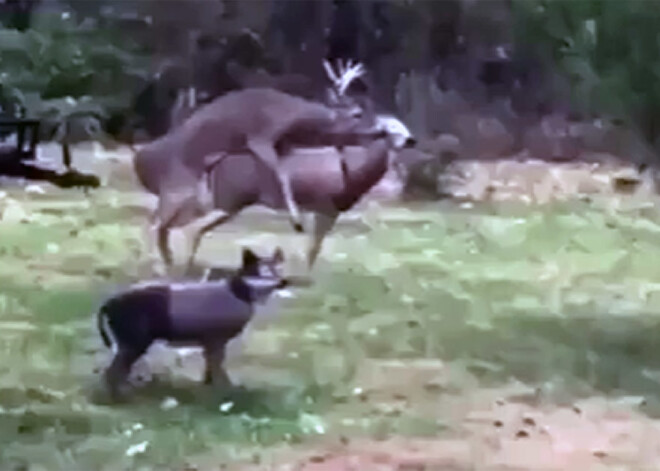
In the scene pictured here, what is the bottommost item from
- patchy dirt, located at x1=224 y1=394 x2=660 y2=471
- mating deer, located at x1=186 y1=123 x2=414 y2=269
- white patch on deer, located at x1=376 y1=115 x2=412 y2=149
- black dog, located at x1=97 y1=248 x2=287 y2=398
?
patchy dirt, located at x1=224 y1=394 x2=660 y2=471

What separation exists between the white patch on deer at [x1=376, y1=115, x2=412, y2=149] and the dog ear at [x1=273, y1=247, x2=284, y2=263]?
163 millimetres

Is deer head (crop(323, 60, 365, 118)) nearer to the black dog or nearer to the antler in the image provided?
the antler

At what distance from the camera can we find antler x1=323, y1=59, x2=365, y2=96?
3.67 feet

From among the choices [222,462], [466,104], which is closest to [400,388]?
[222,462]

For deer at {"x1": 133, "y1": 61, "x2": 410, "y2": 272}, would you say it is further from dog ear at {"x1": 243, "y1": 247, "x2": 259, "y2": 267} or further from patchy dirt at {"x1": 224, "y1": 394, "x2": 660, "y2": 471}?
patchy dirt at {"x1": 224, "y1": 394, "x2": 660, "y2": 471}

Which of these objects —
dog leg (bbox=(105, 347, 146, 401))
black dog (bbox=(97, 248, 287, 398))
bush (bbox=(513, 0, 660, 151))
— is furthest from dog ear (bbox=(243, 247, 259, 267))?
bush (bbox=(513, 0, 660, 151))

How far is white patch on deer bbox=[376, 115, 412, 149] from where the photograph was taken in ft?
3.68

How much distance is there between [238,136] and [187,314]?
0.19 m

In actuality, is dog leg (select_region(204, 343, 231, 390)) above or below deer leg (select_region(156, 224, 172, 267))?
below

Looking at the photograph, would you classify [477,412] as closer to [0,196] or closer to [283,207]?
[283,207]

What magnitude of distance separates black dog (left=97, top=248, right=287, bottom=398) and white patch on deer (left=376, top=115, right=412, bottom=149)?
0.55ft

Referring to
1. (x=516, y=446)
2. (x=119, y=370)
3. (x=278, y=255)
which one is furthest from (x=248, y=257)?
(x=516, y=446)

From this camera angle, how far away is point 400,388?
1.12 m

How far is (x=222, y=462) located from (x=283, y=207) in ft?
0.89
